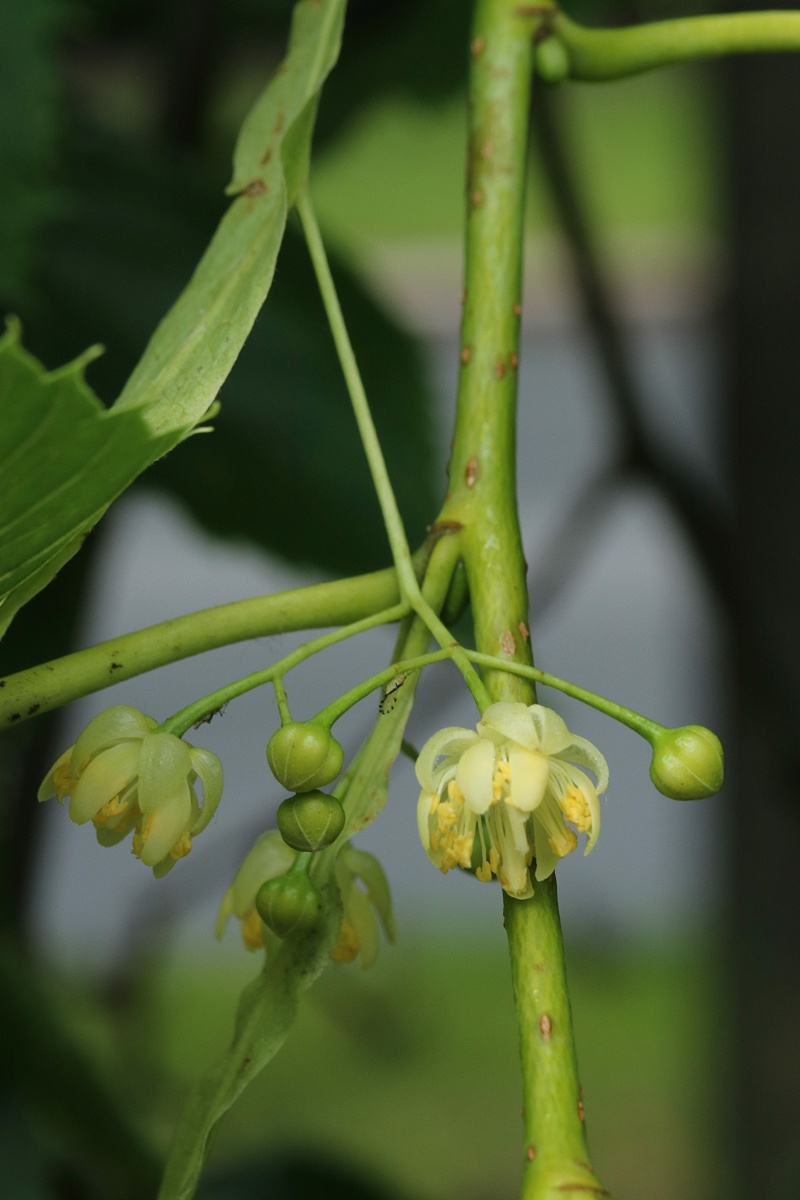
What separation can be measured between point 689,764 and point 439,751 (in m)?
0.05

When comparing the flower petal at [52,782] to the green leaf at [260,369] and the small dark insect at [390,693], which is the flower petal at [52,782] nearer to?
the small dark insect at [390,693]

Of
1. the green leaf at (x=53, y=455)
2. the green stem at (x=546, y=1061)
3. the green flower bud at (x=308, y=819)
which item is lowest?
the green stem at (x=546, y=1061)

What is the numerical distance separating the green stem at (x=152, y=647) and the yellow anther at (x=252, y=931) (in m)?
0.08

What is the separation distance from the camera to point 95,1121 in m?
0.62

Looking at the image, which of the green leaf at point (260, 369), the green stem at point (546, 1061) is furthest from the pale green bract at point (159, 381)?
the green leaf at point (260, 369)

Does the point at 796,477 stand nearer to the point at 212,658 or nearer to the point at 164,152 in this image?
the point at 164,152

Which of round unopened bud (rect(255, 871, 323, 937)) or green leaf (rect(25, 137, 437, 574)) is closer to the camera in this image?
round unopened bud (rect(255, 871, 323, 937))

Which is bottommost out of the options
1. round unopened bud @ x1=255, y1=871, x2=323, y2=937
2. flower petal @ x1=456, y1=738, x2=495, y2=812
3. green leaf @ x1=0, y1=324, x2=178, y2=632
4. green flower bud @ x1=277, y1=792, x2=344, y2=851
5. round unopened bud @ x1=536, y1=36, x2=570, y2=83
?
round unopened bud @ x1=255, y1=871, x2=323, y2=937

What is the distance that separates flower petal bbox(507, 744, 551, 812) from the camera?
241 millimetres

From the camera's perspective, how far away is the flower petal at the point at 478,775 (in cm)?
24

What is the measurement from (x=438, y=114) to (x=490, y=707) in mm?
703

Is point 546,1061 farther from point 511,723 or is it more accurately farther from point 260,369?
point 260,369

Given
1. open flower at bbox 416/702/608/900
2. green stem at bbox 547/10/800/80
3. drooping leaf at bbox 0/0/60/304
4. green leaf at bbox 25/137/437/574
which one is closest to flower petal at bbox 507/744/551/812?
open flower at bbox 416/702/608/900

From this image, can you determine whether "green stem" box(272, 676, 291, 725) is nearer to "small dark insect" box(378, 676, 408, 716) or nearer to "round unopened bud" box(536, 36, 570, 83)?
"small dark insect" box(378, 676, 408, 716)
